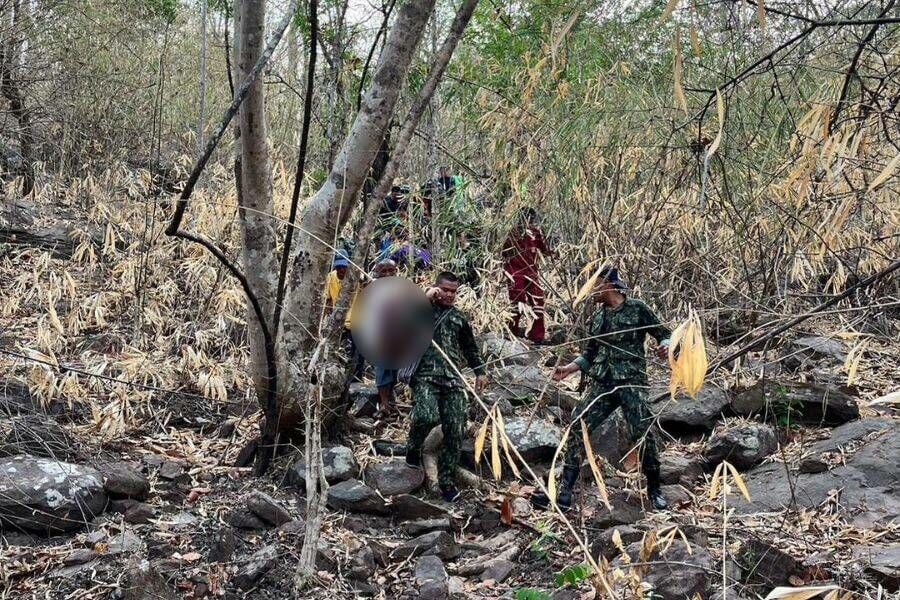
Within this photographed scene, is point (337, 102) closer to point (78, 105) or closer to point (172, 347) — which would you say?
point (172, 347)

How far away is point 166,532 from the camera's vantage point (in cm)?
405

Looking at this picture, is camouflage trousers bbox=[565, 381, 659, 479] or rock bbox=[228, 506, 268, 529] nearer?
rock bbox=[228, 506, 268, 529]

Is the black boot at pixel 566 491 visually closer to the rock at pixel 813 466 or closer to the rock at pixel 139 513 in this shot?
the rock at pixel 813 466

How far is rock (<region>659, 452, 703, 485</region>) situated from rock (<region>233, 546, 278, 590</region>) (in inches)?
104

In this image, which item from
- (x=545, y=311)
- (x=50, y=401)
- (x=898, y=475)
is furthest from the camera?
(x=545, y=311)

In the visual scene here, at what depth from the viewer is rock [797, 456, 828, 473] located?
5023 mm

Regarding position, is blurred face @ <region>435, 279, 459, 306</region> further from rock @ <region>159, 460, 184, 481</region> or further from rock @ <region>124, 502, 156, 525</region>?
rock @ <region>124, 502, 156, 525</region>

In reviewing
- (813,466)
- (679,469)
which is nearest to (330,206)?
(679,469)

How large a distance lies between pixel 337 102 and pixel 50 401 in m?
3.01

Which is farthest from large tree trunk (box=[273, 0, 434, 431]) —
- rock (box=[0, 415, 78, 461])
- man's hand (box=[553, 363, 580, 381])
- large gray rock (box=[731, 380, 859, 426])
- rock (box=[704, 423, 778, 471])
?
large gray rock (box=[731, 380, 859, 426])

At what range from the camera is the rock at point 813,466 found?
16.5 ft

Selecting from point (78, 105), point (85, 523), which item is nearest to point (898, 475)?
point (85, 523)

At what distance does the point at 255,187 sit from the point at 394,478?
1.98 m

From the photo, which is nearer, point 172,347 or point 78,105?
point 172,347
